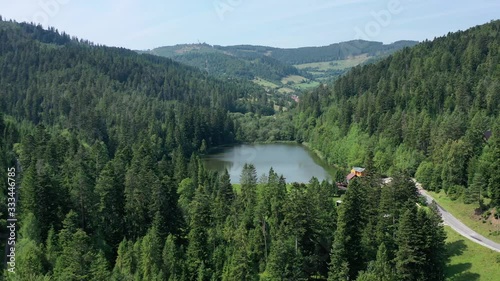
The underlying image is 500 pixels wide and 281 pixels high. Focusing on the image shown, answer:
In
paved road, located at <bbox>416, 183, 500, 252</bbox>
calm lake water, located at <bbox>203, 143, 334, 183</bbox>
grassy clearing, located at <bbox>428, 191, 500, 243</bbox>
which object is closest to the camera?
paved road, located at <bbox>416, 183, 500, 252</bbox>

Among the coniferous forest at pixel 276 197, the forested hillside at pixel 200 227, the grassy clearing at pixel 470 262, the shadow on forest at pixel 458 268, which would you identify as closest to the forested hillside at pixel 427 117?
the coniferous forest at pixel 276 197

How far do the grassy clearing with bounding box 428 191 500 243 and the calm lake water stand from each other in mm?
28217

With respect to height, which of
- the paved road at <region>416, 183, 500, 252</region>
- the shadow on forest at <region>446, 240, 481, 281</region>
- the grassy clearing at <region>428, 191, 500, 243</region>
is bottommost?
the shadow on forest at <region>446, 240, 481, 281</region>

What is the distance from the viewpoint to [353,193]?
50.4 m

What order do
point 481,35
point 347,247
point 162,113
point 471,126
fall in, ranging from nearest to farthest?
point 347,247, point 471,126, point 481,35, point 162,113

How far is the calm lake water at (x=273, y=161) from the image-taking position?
98188mm

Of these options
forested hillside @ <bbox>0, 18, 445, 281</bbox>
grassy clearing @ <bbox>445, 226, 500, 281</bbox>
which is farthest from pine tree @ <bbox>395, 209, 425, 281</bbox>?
grassy clearing @ <bbox>445, 226, 500, 281</bbox>

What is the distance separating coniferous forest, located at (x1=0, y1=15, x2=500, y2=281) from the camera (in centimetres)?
4453

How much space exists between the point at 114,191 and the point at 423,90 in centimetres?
7732

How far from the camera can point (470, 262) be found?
47.9 metres

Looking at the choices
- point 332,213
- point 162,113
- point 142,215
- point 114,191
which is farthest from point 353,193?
point 162,113

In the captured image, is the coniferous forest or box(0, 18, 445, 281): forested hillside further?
the coniferous forest

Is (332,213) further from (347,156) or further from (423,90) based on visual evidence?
(423,90)

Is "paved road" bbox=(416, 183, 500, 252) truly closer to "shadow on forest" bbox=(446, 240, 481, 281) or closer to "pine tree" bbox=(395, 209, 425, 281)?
"shadow on forest" bbox=(446, 240, 481, 281)
